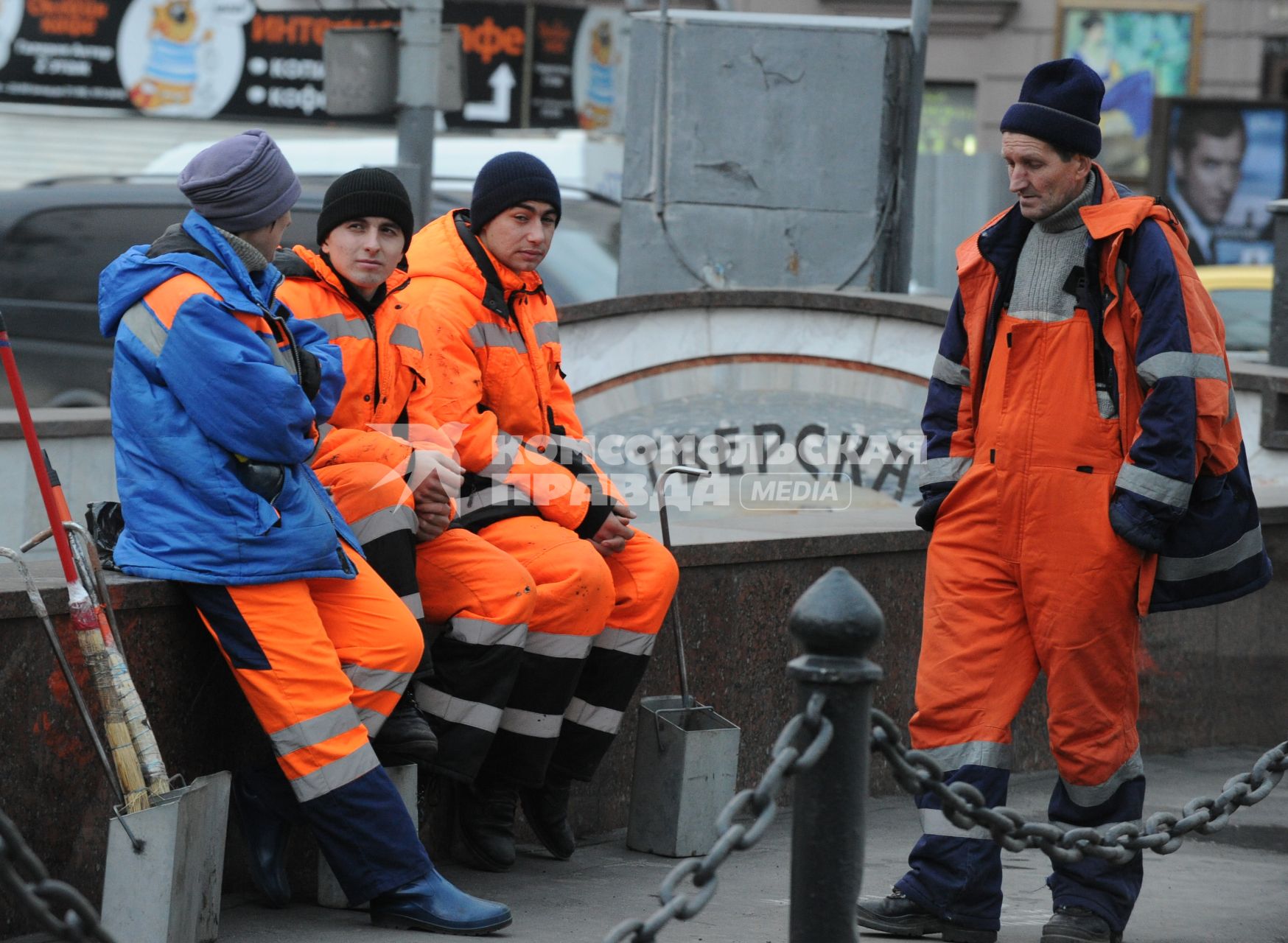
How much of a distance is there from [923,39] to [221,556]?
681cm

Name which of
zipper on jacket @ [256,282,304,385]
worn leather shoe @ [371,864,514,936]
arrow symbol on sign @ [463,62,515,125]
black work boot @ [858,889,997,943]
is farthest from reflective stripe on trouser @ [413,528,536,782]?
arrow symbol on sign @ [463,62,515,125]

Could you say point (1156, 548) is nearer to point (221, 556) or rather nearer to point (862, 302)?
point (221, 556)

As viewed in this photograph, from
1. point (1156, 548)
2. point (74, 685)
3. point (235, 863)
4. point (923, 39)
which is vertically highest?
point (923, 39)

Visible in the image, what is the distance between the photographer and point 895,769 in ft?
11.5

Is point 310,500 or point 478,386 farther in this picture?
point 478,386

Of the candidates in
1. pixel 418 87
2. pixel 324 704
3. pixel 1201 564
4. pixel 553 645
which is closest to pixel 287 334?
pixel 324 704

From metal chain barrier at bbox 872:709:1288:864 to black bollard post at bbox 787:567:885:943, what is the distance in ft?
0.69

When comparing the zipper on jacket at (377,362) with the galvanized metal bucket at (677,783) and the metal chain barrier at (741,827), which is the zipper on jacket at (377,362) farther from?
the metal chain barrier at (741,827)

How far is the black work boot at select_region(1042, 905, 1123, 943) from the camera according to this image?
4418 millimetres

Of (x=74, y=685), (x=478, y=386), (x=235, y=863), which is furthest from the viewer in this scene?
(x=478, y=386)

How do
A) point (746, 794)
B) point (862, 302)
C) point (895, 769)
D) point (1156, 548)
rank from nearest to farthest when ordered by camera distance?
point (746, 794) → point (895, 769) → point (1156, 548) → point (862, 302)

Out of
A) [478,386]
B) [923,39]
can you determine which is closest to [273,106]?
[923,39]

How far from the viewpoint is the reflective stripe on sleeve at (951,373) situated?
185 inches

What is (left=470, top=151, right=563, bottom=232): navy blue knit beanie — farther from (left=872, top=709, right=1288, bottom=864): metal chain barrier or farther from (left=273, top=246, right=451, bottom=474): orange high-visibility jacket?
(left=872, top=709, right=1288, bottom=864): metal chain barrier
